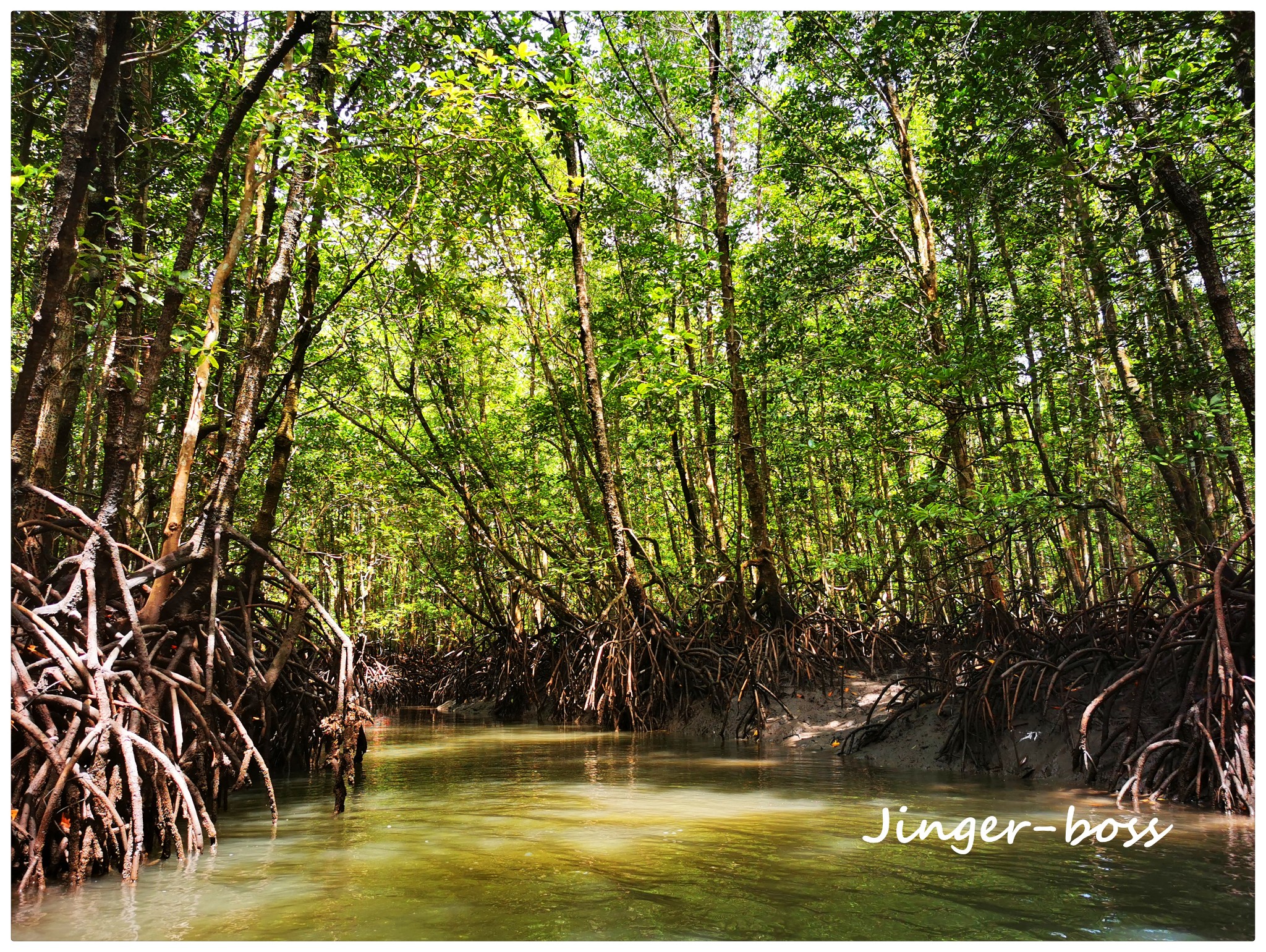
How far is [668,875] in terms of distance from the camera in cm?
346

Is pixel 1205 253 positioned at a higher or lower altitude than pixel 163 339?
higher

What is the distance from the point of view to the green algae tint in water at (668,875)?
284 centimetres

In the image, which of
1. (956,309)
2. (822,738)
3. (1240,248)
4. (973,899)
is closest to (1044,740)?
(822,738)

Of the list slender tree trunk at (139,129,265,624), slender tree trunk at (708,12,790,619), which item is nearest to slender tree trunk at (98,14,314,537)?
slender tree trunk at (139,129,265,624)

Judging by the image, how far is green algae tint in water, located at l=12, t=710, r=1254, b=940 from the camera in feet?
9.31

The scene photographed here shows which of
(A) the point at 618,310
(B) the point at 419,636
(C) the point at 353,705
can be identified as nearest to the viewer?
(C) the point at 353,705

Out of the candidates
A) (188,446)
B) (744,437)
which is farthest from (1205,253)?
(188,446)

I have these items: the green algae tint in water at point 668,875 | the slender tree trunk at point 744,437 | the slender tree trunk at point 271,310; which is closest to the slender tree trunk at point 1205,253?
the green algae tint in water at point 668,875

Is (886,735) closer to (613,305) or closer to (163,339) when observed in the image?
(163,339)

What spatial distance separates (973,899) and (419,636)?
18.9 metres

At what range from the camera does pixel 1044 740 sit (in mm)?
6176

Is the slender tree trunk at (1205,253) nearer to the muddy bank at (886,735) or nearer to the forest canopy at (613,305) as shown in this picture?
the forest canopy at (613,305)

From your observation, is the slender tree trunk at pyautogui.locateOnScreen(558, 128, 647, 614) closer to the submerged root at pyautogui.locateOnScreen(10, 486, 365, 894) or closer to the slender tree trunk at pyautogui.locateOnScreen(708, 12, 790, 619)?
the slender tree trunk at pyautogui.locateOnScreen(708, 12, 790, 619)

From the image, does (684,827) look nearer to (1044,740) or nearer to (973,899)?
(973,899)
